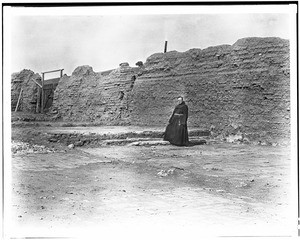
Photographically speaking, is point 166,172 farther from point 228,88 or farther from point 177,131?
point 228,88

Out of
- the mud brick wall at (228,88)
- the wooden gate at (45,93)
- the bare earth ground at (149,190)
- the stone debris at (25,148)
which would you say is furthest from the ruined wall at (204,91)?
the stone debris at (25,148)

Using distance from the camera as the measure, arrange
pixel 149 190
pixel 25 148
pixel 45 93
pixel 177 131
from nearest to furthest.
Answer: pixel 149 190, pixel 25 148, pixel 177 131, pixel 45 93

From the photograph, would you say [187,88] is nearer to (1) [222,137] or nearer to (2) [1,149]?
(1) [222,137]

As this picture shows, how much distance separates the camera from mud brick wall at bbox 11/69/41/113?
518 centimetres

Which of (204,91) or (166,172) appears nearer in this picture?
(166,172)

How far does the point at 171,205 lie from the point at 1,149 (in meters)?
2.24

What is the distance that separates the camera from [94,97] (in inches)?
222

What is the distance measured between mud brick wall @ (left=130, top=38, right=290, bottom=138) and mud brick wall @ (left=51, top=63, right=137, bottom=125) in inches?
9.6

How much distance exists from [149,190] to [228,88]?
177 cm

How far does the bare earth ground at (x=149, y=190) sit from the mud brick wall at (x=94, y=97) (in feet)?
1.57

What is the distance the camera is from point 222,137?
18.4ft

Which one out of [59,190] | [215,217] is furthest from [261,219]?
[59,190]

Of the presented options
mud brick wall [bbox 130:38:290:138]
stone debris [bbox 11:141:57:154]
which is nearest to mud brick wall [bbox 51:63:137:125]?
mud brick wall [bbox 130:38:290:138]

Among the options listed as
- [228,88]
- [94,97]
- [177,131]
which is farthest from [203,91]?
[94,97]
